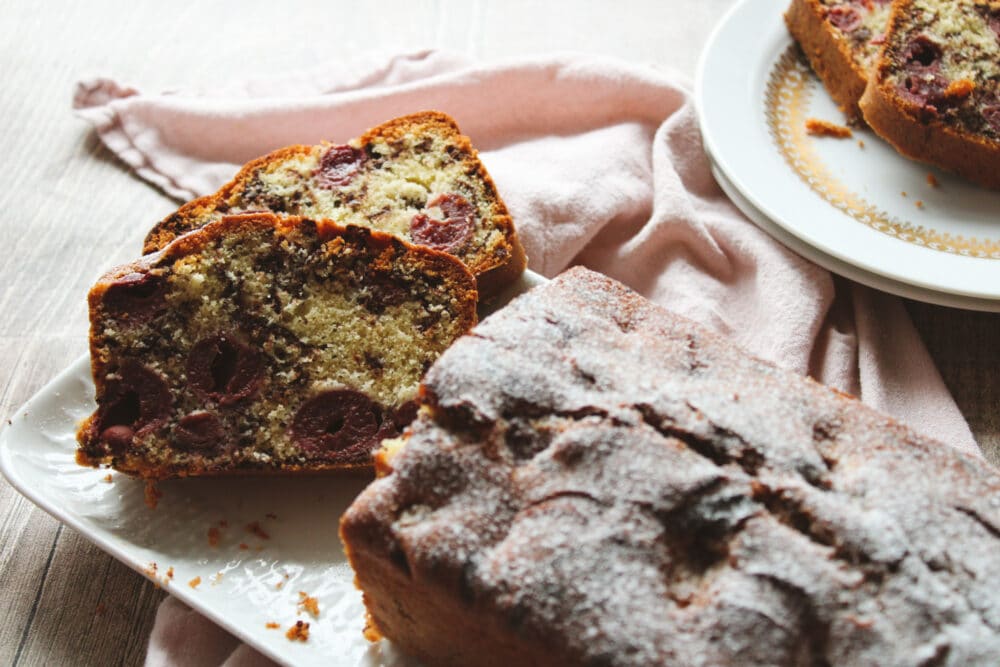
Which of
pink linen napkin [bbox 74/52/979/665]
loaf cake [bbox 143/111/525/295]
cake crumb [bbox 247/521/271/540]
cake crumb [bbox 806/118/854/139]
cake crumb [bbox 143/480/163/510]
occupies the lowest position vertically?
cake crumb [bbox 247/521/271/540]

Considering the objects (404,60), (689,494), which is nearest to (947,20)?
(404,60)

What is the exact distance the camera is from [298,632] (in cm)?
190

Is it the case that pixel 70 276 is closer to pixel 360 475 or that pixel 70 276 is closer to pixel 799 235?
pixel 360 475

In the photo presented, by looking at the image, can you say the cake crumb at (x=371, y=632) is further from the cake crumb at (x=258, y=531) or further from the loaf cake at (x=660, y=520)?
the cake crumb at (x=258, y=531)

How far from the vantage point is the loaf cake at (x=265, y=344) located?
2.07 metres

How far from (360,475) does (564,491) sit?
68 centimetres

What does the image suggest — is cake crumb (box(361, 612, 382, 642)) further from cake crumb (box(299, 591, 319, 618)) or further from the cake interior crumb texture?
the cake interior crumb texture

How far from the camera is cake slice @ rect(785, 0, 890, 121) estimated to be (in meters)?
2.91

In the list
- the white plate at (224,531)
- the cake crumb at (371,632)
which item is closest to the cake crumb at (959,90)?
the white plate at (224,531)

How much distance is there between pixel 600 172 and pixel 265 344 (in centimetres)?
120

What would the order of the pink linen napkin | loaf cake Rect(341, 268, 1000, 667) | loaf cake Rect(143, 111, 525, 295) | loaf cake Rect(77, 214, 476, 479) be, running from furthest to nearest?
1. the pink linen napkin
2. loaf cake Rect(143, 111, 525, 295)
3. loaf cake Rect(77, 214, 476, 479)
4. loaf cake Rect(341, 268, 1000, 667)

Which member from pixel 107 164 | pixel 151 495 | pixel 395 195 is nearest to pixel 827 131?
pixel 395 195

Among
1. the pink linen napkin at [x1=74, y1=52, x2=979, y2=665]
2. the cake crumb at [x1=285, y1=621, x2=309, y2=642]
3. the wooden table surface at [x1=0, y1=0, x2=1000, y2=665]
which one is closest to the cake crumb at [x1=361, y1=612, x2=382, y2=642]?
the cake crumb at [x1=285, y1=621, x2=309, y2=642]

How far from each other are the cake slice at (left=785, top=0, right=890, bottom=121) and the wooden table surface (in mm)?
609
